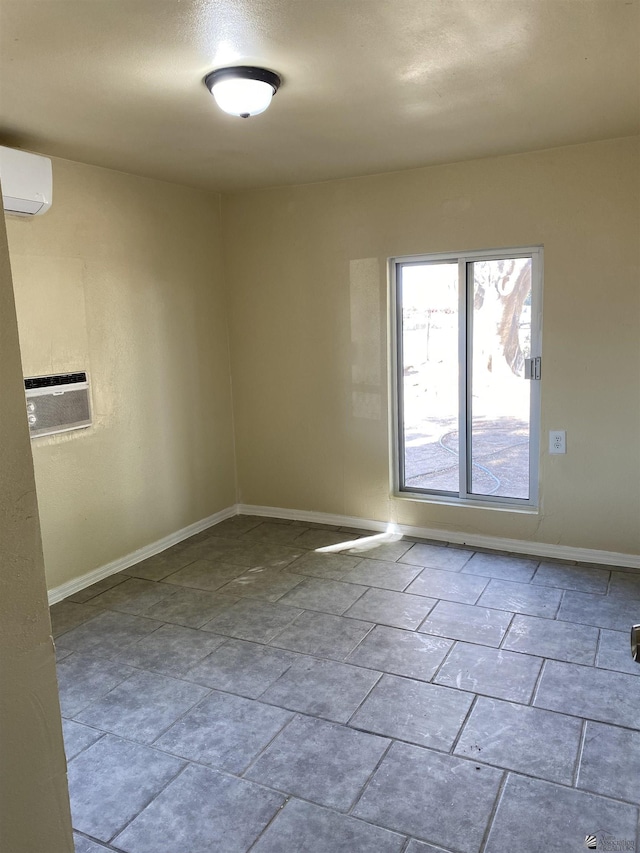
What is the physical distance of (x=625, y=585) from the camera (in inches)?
139

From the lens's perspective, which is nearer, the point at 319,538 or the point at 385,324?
the point at 385,324

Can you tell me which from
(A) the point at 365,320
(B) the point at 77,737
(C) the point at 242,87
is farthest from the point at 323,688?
(A) the point at 365,320

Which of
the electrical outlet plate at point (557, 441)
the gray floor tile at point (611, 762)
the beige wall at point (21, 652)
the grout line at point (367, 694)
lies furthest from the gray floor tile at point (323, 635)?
the beige wall at point (21, 652)

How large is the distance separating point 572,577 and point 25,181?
343cm

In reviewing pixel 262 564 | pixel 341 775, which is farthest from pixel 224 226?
pixel 341 775

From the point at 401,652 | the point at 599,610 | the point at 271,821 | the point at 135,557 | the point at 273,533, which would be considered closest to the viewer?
the point at 271,821

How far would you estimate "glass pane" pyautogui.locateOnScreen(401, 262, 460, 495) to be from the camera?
165 inches

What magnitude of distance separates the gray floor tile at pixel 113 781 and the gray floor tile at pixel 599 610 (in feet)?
6.44

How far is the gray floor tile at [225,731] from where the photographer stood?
2291mm

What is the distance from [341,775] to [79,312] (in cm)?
271

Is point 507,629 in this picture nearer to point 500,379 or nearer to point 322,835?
point 322,835

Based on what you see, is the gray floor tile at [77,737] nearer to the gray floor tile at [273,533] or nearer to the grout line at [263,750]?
the grout line at [263,750]

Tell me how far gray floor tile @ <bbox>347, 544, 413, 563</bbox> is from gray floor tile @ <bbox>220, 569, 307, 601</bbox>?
1.61ft

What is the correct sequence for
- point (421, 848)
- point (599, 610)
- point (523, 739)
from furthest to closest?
1. point (599, 610)
2. point (523, 739)
3. point (421, 848)
